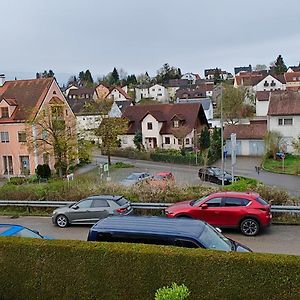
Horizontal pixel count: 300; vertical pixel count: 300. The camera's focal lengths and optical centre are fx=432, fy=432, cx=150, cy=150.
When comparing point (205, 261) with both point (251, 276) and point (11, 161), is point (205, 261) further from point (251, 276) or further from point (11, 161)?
point (11, 161)

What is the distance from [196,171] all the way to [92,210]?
82.0 feet

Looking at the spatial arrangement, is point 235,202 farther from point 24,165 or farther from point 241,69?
point 241,69

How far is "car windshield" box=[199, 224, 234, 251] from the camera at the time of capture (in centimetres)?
976

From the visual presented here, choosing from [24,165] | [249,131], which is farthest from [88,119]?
[249,131]

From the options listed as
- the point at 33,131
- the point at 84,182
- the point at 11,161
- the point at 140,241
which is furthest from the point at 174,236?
the point at 11,161

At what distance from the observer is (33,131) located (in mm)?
38938

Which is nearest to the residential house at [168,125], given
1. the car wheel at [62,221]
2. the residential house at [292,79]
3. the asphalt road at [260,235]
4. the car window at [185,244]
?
the asphalt road at [260,235]

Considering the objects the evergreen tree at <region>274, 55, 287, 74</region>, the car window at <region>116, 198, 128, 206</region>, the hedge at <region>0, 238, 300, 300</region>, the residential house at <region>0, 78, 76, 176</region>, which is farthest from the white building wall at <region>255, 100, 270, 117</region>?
the hedge at <region>0, 238, 300, 300</region>

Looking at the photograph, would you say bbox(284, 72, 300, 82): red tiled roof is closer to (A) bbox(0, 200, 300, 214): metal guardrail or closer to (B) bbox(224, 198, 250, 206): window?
(A) bbox(0, 200, 300, 214): metal guardrail

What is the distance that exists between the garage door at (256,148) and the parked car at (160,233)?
3752cm

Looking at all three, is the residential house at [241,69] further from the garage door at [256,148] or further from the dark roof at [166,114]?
the garage door at [256,148]

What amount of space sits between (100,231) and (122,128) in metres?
38.5

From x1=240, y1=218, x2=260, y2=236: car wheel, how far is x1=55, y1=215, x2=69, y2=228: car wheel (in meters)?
6.75

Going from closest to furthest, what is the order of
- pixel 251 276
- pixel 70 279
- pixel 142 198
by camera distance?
1. pixel 251 276
2. pixel 70 279
3. pixel 142 198
